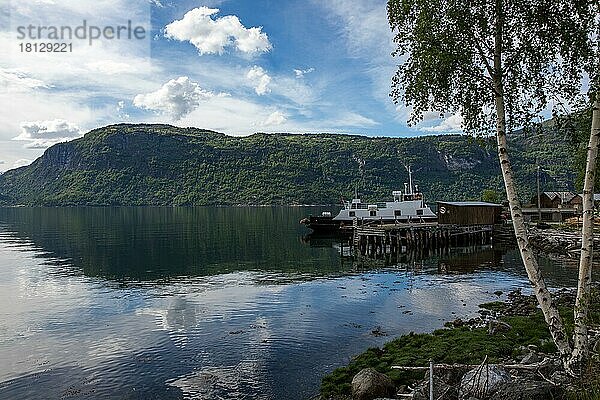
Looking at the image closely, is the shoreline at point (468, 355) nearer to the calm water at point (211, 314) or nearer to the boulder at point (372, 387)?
the boulder at point (372, 387)

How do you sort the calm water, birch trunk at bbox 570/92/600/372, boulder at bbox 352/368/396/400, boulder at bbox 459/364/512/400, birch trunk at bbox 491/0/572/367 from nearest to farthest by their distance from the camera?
1. boulder at bbox 459/364/512/400
2. birch trunk at bbox 570/92/600/372
3. birch trunk at bbox 491/0/572/367
4. boulder at bbox 352/368/396/400
5. the calm water

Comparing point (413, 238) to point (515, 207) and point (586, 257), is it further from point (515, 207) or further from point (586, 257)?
point (586, 257)

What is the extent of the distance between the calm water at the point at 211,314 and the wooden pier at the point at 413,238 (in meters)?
3.77

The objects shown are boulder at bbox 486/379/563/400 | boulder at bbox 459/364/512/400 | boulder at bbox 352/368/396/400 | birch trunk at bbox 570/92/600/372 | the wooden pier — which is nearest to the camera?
boulder at bbox 486/379/563/400

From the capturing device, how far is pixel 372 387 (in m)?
15.4

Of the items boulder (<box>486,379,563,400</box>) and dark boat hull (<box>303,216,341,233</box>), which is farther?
dark boat hull (<box>303,216,341,233</box>)

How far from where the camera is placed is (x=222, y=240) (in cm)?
7744

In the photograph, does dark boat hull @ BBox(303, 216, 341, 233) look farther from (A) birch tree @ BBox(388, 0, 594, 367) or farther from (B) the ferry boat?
(A) birch tree @ BBox(388, 0, 594, 367)

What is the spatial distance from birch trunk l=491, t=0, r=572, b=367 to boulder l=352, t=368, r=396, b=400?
492cm

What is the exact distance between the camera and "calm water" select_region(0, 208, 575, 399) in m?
19.3

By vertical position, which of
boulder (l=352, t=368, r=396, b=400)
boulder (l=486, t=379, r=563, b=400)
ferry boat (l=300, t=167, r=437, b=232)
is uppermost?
ferry boat (l=300, t=167, r=437, b=232)

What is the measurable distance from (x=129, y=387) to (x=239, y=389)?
3.96 m

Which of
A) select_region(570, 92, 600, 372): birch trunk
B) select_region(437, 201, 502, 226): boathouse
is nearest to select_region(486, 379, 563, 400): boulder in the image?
select_region(570, 92, 600, 372): birch trunk

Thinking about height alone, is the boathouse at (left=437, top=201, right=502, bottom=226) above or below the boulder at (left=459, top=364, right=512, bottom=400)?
above
